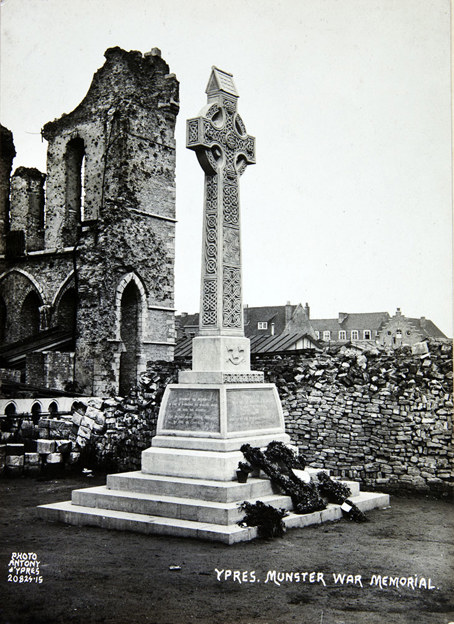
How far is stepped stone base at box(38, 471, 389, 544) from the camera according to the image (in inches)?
262

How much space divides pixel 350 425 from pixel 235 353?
3018 mm

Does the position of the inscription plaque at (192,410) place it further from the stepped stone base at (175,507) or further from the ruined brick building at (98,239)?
the ruined brick building at (98,239)

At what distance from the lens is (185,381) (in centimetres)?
819

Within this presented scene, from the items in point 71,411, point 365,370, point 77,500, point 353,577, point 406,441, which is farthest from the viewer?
point 71,411

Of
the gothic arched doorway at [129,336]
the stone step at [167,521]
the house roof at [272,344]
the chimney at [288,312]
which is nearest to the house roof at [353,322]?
the chimney at [288,312]

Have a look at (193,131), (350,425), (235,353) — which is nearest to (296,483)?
(235,353)

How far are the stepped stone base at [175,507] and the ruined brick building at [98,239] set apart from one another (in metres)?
10.6

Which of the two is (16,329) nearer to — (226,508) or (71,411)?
(71,411)

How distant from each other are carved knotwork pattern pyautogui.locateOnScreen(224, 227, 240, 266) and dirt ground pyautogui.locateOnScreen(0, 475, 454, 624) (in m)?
3.38

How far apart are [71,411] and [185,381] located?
5.69m

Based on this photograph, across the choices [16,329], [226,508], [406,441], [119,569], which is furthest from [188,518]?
[16,329]

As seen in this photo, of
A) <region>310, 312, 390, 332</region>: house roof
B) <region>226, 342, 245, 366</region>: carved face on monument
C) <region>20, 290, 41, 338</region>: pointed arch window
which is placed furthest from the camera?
<region>310, 312, 390, 332</region>: house roof

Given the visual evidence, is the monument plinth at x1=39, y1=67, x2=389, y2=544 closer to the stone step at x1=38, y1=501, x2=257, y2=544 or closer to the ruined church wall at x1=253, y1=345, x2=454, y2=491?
the stone step at x1=38, y1=501, x2=257, y2=544

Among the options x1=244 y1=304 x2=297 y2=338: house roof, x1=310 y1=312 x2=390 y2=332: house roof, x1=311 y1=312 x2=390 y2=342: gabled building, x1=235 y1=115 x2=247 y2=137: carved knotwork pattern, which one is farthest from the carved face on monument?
x1=310 y1=312 x2=390 y2=332: house roof
